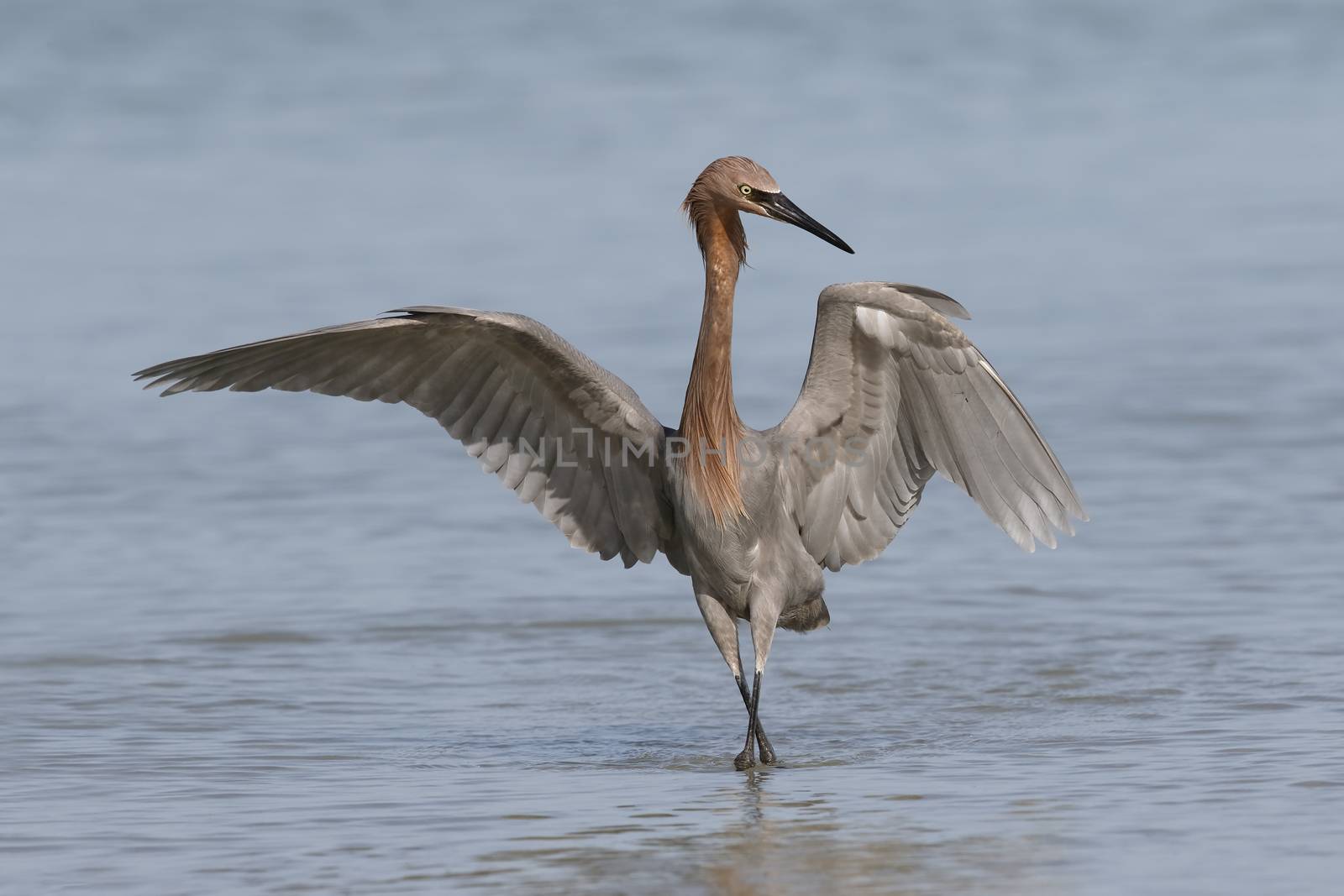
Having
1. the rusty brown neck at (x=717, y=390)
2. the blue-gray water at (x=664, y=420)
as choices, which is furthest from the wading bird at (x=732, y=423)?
the blue-gray water at (x=664, y=420)

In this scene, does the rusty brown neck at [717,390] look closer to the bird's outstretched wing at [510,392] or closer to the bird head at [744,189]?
the bird head at [744,189]

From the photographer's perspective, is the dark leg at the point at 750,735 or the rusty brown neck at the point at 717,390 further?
the rusty brown neck at the point at 717,390

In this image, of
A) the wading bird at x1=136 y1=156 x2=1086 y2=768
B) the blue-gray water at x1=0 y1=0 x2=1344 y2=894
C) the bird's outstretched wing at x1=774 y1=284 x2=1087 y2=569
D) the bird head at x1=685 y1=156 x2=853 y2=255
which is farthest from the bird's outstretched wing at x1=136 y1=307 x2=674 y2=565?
the blue-gray water at x1=0 y1=0 x2=1344 y2=894

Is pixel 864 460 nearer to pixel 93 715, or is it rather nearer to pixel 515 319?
pixel 515 319

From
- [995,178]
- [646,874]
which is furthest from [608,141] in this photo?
[646,874]

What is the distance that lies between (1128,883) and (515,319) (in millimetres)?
3233

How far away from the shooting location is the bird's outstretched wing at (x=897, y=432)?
7.91 metres

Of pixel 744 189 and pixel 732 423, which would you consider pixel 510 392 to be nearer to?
pixel 732 423

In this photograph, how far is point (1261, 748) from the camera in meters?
7.79

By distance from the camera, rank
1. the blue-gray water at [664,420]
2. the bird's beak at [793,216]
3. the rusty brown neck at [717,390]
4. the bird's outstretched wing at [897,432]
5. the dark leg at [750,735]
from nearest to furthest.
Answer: the blue-gray water at [664,420] < the bird's beak at [793,216] < the bird's outstretched wing at [897,432] < the dark leg at [750,735] < the rusty brown neck at [717,390]

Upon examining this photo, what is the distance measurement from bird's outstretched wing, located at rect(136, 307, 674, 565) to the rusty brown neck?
0.29 m

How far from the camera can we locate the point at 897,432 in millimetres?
8531

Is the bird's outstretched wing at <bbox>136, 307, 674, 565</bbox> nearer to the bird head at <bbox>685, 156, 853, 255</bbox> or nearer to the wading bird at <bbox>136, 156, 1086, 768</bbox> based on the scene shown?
the wading bird at <bbox>136, 156, 1086, 768</bbox>

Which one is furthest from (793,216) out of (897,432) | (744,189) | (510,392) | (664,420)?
(664,420)
